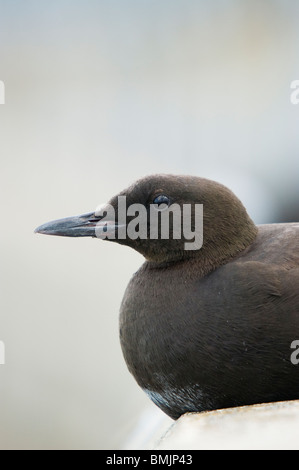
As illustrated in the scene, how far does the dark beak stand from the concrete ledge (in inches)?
29.6

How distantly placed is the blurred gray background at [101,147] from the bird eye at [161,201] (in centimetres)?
180

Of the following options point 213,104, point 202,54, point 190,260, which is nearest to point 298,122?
point 213,104

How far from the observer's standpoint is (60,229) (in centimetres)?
273

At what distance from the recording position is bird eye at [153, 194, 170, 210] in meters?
2.68

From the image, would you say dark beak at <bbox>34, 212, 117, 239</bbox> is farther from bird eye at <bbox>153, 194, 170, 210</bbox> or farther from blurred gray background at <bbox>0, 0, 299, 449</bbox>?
blurred gray background at <bbox>0, 0, 299, 449</bbox>

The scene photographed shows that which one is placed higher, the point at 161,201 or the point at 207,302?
the point at 161,201

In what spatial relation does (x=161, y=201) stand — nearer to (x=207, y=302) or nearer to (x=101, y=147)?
(x=207, y=302)

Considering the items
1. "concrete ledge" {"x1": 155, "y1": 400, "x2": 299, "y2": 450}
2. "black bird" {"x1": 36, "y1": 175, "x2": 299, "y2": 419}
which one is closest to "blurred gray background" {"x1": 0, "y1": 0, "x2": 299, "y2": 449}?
"black bird" {"x1": 36, "y1": 175, "x2": 299, "y2": 419}

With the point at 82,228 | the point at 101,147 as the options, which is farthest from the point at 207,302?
the point at 101,147

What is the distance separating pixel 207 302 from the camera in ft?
8.19

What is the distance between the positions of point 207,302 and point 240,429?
1.61 feet

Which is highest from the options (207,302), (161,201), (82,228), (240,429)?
(161,201)

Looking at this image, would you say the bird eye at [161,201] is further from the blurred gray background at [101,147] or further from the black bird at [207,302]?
the blurred gray background at [101,147]
